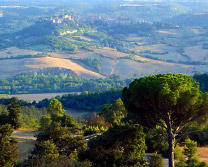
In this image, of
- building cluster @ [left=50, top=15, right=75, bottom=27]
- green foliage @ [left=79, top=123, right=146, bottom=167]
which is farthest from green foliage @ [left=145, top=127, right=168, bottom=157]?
building cluster @ [left=50, top=15, right=75, bottom=27]

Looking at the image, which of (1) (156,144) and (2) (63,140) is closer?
(2) (63,140)

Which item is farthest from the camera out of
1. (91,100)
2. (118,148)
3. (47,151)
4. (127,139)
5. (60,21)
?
(60,21)

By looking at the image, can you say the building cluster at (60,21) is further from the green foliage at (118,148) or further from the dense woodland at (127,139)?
the green foliage at (118,148)

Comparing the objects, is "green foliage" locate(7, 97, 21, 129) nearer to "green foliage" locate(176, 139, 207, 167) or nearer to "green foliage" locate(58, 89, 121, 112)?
"green foliage" locate(176, 139, 207, 167)

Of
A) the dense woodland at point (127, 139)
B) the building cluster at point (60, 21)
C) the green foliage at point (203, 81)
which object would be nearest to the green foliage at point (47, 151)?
the dense woodland at point (127, 139)

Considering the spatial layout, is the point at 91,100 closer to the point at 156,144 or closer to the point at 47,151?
the point at 156,144

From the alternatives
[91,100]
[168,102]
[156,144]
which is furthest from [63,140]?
[91,100]

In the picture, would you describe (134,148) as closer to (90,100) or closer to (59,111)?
(59,111)

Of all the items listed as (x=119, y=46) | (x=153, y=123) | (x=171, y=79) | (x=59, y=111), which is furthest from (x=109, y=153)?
(x=119, y=46)
